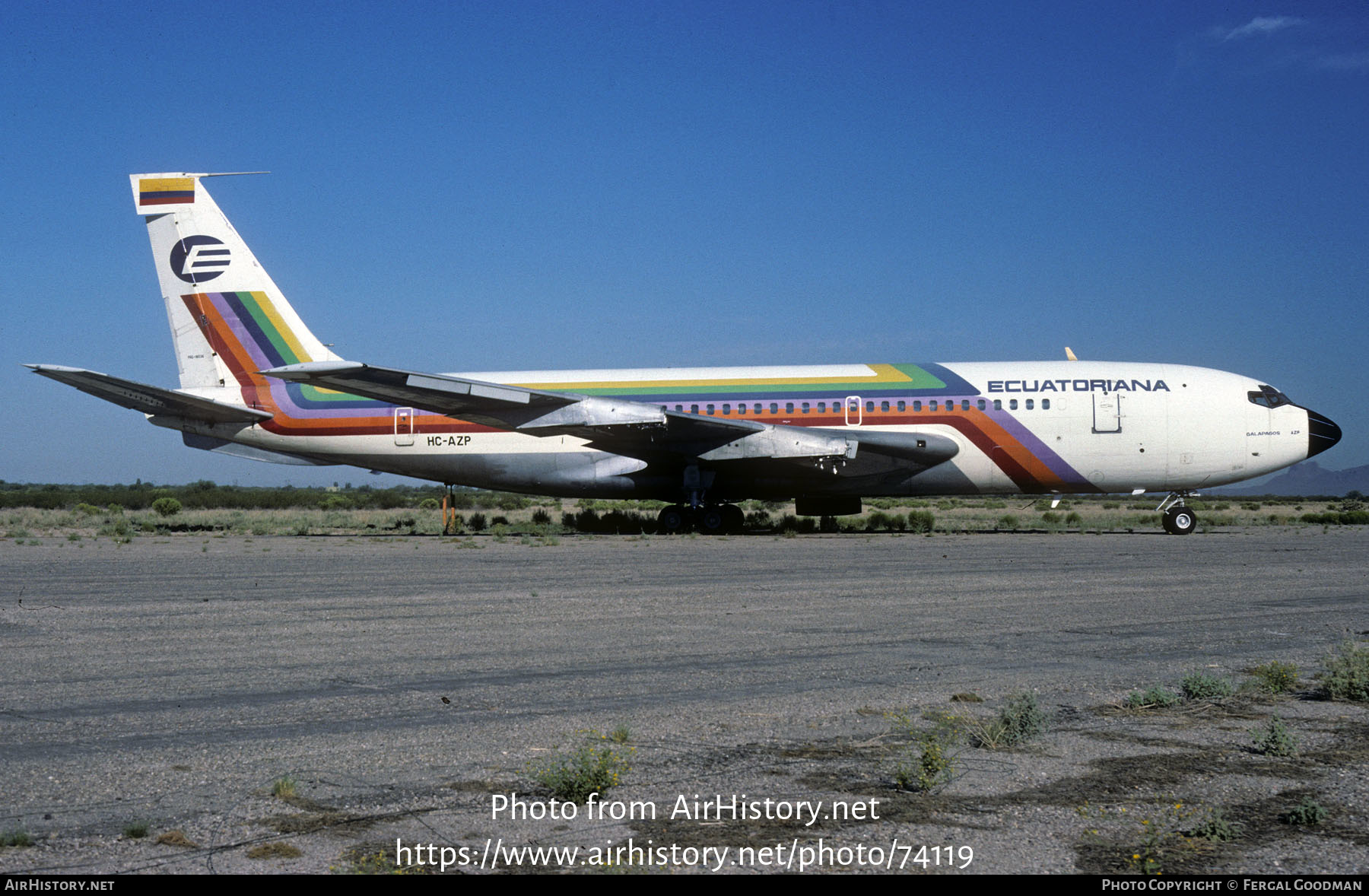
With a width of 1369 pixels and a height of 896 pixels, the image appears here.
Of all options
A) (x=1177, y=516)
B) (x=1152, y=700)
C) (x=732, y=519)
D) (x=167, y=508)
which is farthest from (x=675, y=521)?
(x=167, y=508)

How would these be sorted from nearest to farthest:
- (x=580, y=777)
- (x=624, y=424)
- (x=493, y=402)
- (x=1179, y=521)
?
(x=580, y=777), (x=493, y=402), (x=624, y=424), (x=1179, y=521)

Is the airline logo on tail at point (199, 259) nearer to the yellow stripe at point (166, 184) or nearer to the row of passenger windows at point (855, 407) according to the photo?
the yellow stripe at point (166, 184)

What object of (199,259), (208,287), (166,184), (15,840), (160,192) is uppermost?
(166,184)

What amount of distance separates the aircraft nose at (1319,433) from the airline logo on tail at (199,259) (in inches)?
1010

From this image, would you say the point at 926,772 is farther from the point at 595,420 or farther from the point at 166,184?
the point at 166,184

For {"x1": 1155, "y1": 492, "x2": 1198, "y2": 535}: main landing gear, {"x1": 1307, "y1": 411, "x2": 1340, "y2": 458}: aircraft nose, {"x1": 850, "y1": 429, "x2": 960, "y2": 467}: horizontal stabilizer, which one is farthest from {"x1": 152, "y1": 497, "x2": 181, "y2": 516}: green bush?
{"x1": 1307, "y1": 411, "x2": 1340, "y2": 458}: aircraft nose

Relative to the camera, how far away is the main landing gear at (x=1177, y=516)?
26.0 m

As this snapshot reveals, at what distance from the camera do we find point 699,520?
26.1 m

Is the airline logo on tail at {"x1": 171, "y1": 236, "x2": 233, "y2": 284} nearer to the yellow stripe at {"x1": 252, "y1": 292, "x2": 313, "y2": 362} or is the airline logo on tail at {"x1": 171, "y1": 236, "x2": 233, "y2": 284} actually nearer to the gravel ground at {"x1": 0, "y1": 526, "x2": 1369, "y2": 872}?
the yellow stripe at {"x1": 252, "y1": 292, "x2": 313, "y2": 362}

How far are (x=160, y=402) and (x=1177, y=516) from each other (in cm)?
2373

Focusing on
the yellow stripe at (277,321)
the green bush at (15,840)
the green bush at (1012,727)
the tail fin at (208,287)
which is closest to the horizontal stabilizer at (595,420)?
the yellow stripe at (277,321)

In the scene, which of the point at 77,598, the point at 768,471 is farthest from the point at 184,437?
the point at 77,598

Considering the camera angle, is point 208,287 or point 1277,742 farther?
point 208,287

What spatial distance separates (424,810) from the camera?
4.27 metres
